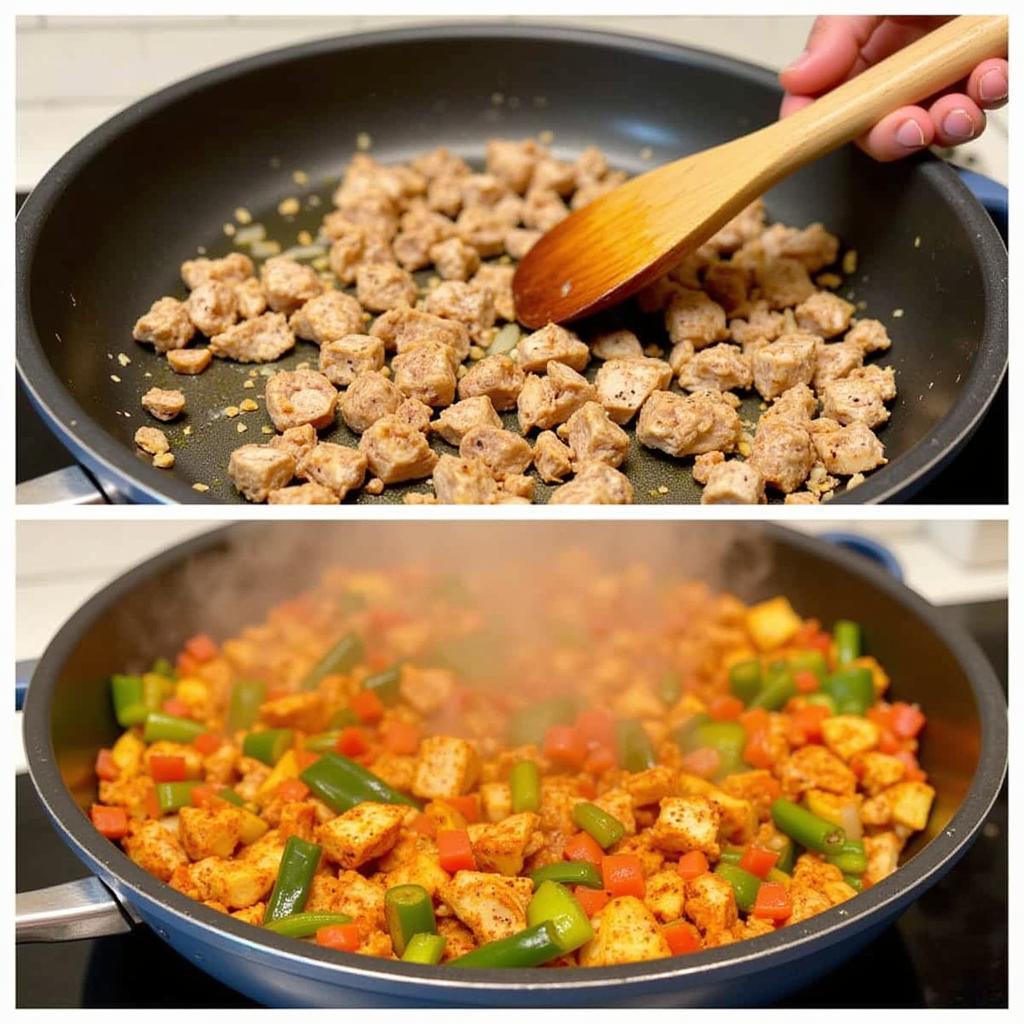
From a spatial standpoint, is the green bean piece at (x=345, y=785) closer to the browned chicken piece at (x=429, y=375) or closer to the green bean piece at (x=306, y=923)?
the green bean piece at (x=306, y=923)

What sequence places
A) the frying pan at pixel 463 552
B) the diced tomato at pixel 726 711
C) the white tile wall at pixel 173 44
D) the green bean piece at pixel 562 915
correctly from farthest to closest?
1. the white tile wall at pixel 173 44
2. the diced tomato at pixel 726 711
3. the green bean piece at pixel 562 915
4. the frying pan at pixel 463 552

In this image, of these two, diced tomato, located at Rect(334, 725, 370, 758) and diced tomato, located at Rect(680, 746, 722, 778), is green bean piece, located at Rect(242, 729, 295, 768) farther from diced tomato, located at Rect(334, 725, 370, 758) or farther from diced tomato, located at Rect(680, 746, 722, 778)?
diced tomato, located at Rect(680, 746, 722, 778)

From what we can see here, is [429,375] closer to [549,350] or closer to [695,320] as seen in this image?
[549,350]

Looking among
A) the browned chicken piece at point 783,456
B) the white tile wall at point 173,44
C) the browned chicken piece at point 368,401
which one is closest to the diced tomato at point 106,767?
the browned chicken piece at point 368,401

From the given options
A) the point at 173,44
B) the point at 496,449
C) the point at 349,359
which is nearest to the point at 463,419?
the point at 496,449

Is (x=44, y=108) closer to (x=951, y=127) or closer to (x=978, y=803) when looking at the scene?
(x=951, y=127)
